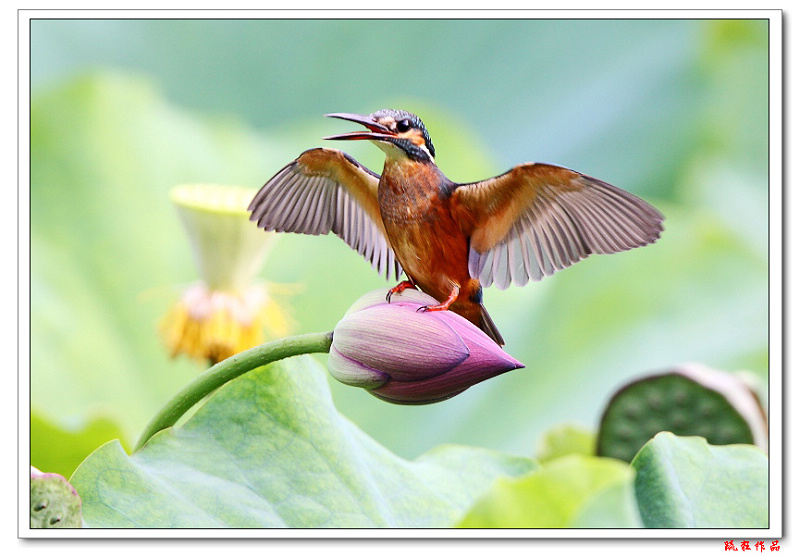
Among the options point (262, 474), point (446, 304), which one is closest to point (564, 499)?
point (446, 304)

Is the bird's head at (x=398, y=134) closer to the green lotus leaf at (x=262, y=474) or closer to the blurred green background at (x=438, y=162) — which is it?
the green lotus leaf at (x=262, y=474)

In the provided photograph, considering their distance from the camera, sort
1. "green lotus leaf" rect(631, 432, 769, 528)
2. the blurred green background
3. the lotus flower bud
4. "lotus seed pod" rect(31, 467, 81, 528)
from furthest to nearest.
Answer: the blurred green background < "green lotus leaf" rect(631, 432, 769, 528) < "lotus seed pod" rect(31, 467, 81, 528) < the lotus flower bud

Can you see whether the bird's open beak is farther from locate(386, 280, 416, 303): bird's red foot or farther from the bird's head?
locate(386, 280, 416, 303): bird's red foot

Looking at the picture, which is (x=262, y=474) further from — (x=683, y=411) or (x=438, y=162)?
(x=438, y=162)

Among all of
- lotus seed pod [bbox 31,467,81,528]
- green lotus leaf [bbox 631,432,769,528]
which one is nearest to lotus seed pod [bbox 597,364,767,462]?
green lotus leaf [bbox 631,432,769,528]

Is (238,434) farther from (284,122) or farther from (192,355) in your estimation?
(284,122)

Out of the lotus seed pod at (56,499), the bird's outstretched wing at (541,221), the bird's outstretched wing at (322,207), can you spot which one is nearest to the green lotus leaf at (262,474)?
the lotus seed pod at (56,499)

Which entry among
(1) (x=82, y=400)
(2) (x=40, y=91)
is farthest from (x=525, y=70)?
(1) (x=82, y=400)
